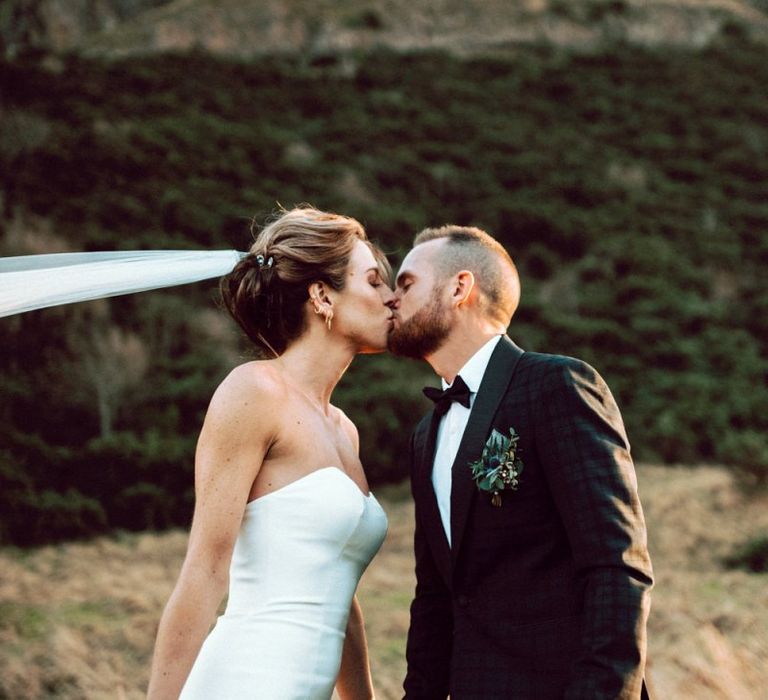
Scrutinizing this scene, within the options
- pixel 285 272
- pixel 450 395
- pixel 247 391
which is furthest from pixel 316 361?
pixel 450 395

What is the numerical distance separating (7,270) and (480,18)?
34907mm

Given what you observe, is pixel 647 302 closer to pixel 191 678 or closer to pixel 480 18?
pixel 191 678

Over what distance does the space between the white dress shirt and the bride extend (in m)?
0.30

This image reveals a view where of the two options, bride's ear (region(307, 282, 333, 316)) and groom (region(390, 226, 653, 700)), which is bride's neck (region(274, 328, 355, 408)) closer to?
bride's ear (region(307, 282, 333, 316))

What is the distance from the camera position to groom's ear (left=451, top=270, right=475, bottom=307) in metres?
2.77

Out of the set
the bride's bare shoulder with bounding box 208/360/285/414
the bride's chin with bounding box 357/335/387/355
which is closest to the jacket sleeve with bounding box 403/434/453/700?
the bride's chin with bounding box 357/335/387/355

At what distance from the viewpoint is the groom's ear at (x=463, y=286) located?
2.77 m

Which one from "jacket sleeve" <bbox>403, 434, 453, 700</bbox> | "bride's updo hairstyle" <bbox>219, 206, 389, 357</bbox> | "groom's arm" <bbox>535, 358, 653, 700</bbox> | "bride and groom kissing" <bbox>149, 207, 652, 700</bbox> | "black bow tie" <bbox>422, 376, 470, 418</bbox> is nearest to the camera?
"groom's arm" <bbox>535, 358, 653, 700</bbox>

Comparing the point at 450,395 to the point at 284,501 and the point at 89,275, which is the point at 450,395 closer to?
the point at 284,501

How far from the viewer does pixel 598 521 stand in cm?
218

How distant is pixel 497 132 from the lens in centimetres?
2700

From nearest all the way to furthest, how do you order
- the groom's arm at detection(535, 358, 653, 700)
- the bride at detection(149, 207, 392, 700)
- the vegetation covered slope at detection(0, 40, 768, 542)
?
the groom's arm at detection(535, 358, 653, 700) → the bride at detection(149, 207, 392, 700) → the vegetation covered slope at detection(0, 40, 768, 542)

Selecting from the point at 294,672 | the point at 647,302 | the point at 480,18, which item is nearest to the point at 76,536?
the point at 294,672

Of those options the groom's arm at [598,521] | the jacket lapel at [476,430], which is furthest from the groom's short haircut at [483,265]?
the groom's arm at [598,521]
